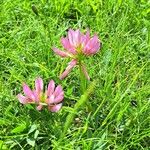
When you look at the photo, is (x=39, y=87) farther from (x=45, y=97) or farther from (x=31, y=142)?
(x=31, y=142)

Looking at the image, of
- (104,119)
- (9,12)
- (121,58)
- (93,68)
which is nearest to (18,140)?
(104,119)

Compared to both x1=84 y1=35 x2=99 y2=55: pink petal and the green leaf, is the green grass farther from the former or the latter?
x1=84 y1=35 x2=99 y2=55: pink petal

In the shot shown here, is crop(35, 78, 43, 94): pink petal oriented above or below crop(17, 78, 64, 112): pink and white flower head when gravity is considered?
above

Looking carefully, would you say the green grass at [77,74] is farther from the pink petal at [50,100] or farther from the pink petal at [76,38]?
the pink petal at [76,38]

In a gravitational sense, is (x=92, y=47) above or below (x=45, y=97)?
above

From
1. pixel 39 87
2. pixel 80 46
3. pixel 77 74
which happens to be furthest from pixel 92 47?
pixel 77 74

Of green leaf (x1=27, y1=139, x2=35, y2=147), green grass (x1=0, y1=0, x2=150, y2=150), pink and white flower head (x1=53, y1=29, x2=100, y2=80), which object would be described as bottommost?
green leaf (x1=27, y1=139, x2=35, y2=147)

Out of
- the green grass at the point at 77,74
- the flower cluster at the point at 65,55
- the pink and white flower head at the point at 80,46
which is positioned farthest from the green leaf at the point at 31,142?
the pink and white flower head at the point at 80,46

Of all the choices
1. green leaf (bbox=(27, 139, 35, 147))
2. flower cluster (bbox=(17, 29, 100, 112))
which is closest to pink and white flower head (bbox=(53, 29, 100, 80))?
flower cluster (bbox=(17, 29, 100, 112))

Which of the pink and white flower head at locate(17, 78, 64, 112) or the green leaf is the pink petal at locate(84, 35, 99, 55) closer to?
the pink and white flower head at locate(17, 78, 64, 112)
